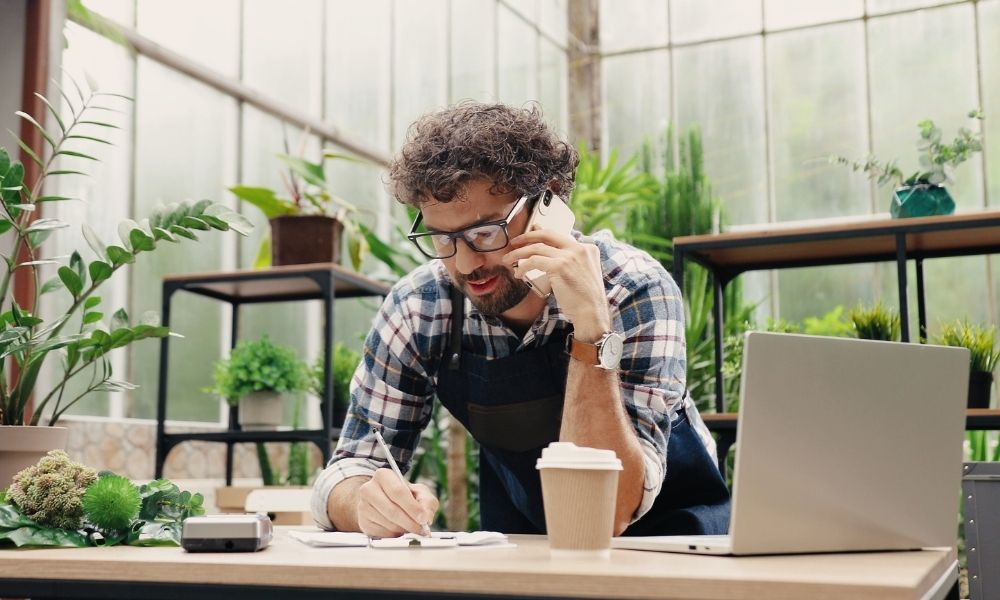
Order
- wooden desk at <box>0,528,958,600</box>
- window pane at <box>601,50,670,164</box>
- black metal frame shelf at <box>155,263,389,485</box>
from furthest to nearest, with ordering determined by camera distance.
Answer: window pane at <box>601,50,670,164</box> < black metal frame shelf at <box>155,263,389,485</box> < wooden desk at <box>0,528,958,600</box>

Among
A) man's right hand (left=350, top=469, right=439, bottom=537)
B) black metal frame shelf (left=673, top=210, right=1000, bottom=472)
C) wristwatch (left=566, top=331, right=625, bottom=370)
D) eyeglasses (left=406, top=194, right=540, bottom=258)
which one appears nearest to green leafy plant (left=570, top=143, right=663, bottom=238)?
black metal frame shelf (left=673, top=210, right=1000, bottom=472)

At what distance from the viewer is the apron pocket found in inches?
73.7

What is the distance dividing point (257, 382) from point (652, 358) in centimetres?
228

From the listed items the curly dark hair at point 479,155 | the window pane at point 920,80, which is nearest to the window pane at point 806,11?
the window pane at point 920,80

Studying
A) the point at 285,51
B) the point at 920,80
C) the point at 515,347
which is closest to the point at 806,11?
the point at 920,80

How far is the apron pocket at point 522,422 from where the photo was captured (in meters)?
1.87

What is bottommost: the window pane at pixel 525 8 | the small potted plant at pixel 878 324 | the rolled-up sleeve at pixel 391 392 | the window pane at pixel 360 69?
the rolled-up sleeve at pixel 391 392

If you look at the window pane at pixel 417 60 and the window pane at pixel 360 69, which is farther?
the window pane at pixel 417 60

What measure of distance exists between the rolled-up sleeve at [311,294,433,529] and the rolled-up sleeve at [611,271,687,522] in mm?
368

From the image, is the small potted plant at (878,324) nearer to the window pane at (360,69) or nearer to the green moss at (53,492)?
the green moss at (53,492)

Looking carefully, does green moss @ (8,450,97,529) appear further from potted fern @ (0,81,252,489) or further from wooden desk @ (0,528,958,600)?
potted fern @ (0,81,252,489)

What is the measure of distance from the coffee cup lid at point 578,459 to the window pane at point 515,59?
6611 millimetres

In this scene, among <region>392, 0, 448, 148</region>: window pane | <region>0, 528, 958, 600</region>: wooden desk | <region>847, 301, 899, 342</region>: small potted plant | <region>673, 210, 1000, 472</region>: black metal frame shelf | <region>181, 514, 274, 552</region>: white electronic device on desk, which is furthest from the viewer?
<region>392, 0, 448, 148</region>: window pane

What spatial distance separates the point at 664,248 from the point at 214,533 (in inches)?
192
